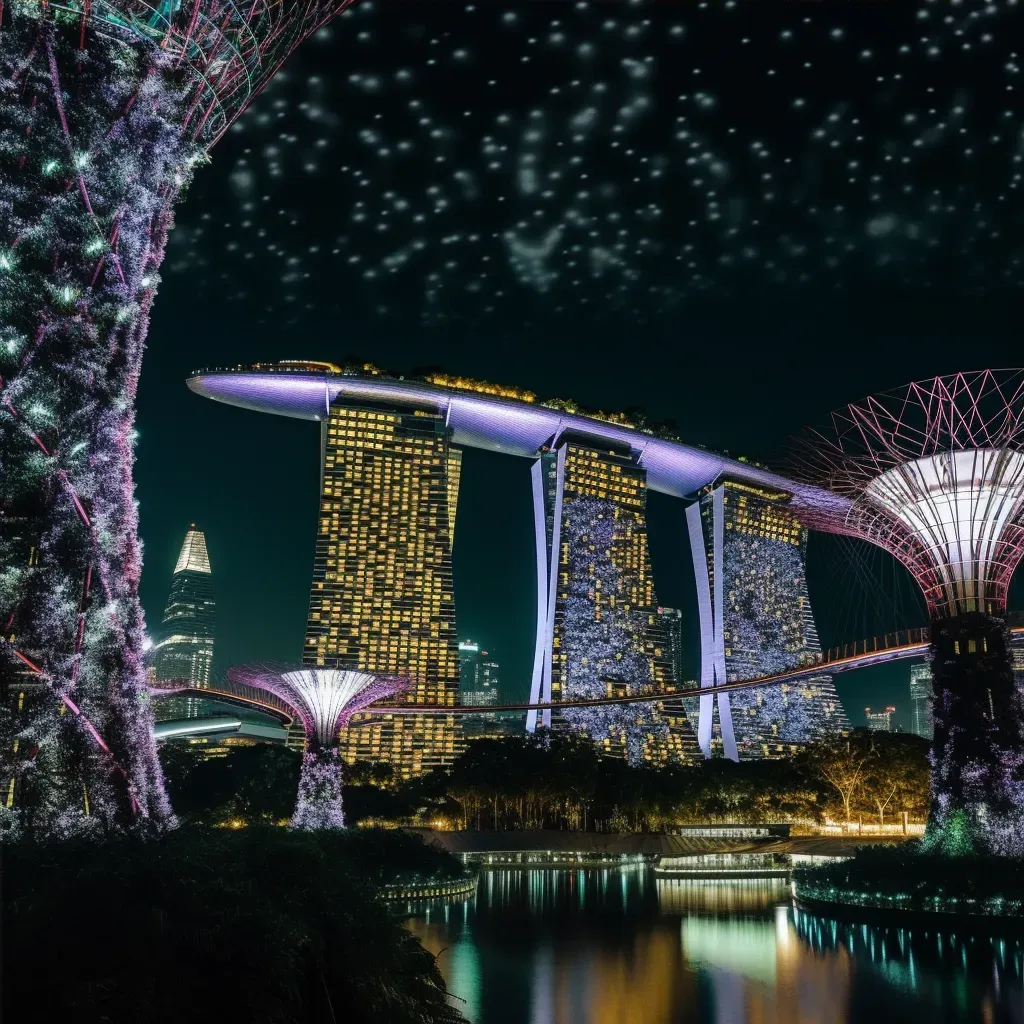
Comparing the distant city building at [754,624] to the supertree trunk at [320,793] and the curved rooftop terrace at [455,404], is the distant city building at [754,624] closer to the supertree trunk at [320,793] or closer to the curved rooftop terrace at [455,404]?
the curved rooftop terrace at [455,404]

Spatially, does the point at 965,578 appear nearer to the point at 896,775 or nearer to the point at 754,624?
the point at 896,775

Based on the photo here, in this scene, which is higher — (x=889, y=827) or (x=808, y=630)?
(x=808, y=630)

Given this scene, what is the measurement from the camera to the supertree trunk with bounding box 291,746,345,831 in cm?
4056

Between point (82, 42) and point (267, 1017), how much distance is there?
16063mm

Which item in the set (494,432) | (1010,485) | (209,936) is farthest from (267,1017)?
(494,432)

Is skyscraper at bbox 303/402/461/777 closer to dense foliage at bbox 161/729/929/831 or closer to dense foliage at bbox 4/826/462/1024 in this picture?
dense foliage at bbox 161/729/929/831

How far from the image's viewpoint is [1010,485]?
33125 mm

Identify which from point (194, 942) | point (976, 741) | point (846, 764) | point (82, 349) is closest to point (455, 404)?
point (846, 764)

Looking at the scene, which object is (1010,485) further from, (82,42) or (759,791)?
(759,791)

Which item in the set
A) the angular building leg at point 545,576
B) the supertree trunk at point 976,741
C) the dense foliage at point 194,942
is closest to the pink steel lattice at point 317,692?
the supertree trunk at point 976,741

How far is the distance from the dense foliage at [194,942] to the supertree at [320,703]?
29.1 metres

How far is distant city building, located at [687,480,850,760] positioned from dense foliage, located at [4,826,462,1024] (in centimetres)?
9556

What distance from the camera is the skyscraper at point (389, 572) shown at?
93.6 meters

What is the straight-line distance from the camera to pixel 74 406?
659 inches
